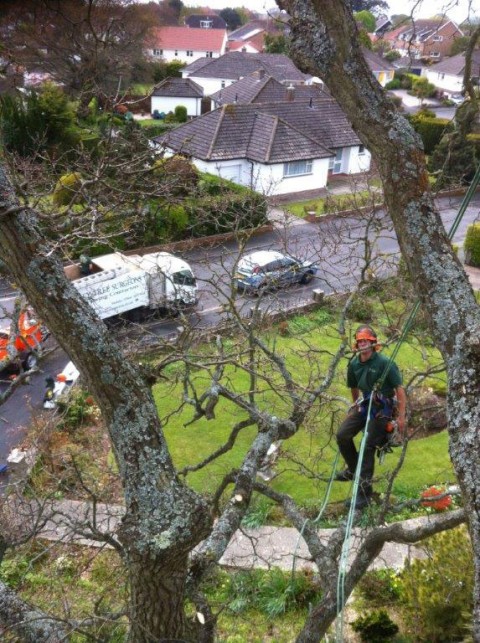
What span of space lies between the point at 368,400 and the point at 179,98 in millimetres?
34003

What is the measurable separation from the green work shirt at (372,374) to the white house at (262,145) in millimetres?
17834

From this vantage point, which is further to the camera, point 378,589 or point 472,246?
point 472,246

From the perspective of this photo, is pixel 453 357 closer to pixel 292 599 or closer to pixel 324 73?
pixel 324 73

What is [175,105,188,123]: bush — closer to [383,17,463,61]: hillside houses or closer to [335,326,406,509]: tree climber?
[383,17,463,61]: hillside houses

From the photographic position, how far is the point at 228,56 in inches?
1639

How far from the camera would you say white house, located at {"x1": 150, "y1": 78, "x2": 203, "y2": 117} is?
1426 inches

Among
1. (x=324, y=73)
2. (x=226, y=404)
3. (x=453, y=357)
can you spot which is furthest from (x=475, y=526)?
(x=226, y=404)

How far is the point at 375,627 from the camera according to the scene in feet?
23.3

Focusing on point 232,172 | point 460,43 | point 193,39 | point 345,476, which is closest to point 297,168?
point 232,172

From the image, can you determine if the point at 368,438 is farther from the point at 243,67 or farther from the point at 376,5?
the point at 243,67

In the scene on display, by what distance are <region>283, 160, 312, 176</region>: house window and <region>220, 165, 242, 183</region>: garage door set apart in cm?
187

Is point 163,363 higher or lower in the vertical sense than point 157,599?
higher

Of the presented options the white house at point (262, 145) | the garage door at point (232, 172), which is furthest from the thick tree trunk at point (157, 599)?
the garage door at point (232, 172)

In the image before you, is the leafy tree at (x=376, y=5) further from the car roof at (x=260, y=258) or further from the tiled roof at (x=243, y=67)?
the tiled roof at (x=243, y=67)
